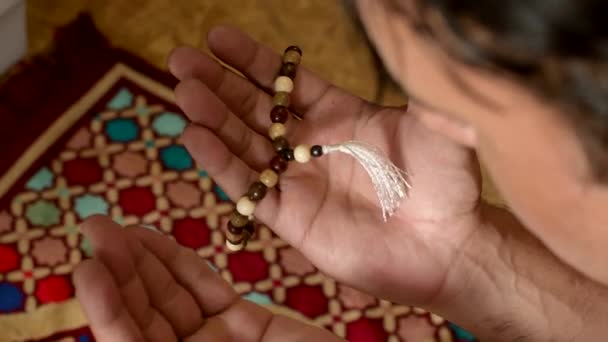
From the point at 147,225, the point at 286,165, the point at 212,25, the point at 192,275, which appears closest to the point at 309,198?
the point at 286,165

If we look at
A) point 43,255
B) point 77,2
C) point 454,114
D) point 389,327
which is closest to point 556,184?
point 454,114

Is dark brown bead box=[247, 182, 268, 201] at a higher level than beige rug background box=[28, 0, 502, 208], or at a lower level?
lower

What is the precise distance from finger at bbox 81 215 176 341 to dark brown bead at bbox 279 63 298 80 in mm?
284

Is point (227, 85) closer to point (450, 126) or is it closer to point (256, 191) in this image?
point (256, 191)

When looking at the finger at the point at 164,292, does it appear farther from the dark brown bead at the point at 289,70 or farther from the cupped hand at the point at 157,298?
the dark brown bead at the point at 289,70

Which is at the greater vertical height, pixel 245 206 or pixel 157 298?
pixel 245 206

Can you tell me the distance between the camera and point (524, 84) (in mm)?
357

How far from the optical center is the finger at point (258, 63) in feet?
2.65

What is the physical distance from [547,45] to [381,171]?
1.39 ft

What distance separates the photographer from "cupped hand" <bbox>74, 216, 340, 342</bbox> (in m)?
0.57

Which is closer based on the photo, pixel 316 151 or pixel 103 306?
pixel 103 306

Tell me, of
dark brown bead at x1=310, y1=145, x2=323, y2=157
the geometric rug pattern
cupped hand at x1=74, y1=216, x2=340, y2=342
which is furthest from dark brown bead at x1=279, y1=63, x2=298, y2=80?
the geometric rug pattern

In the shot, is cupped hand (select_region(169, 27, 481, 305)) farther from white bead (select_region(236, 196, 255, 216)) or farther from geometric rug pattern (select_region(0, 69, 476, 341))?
geometric rug pattern (select_region(0, 69, 476, 341))

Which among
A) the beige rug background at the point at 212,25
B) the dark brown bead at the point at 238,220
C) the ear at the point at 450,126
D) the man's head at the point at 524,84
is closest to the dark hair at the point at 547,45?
the man's head at the point at 524,84
